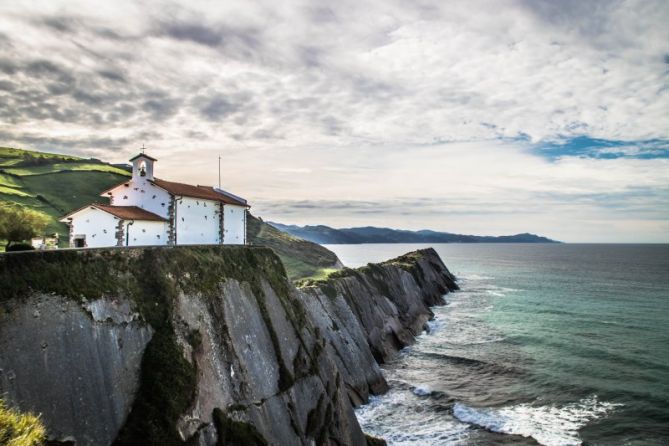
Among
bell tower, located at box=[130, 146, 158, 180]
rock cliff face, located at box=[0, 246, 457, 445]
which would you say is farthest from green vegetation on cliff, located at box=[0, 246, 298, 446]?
bell tower, located at box=[130, 146, 158, 180]

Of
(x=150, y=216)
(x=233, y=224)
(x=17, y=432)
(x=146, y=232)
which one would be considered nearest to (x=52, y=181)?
(x=233, y=224)

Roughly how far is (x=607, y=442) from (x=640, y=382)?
1386cm

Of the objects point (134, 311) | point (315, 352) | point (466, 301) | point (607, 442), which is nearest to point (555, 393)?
point (607, 442)

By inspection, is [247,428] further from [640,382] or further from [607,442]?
[640,382]

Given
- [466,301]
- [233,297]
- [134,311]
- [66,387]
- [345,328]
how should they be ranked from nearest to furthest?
[66,387] → [134,311] → [233,297] → [345,328] → [466,301]

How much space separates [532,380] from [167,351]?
35.1m

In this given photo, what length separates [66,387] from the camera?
47.8 ft

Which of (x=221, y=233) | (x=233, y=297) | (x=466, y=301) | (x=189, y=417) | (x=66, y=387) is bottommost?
(x=466, y=301)

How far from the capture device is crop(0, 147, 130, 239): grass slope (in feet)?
288

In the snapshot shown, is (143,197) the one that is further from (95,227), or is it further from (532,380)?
(532,380)

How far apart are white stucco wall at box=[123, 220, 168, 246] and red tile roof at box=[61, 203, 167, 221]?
1.25 ft

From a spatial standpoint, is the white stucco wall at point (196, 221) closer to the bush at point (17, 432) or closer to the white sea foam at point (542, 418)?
the bush at point (17, 432)

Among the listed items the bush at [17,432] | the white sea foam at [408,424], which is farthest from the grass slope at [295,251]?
the bush at [17,432]

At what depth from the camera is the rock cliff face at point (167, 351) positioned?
14.5m
